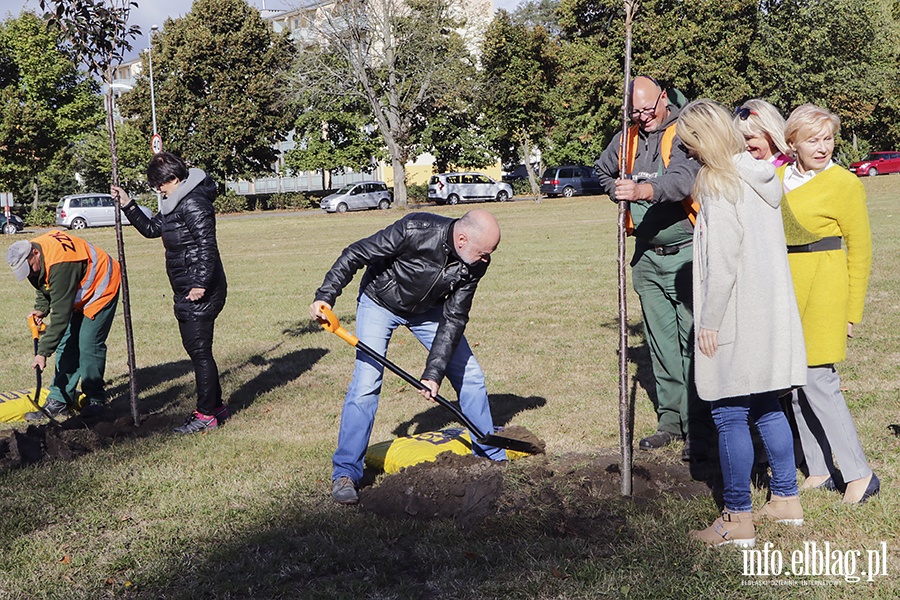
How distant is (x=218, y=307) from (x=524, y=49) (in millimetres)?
42526

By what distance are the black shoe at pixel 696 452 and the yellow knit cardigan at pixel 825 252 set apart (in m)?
1.06

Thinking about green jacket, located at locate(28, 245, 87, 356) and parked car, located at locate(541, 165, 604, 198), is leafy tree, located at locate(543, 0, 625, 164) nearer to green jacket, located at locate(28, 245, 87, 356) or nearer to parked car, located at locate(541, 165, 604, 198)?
parked car, located at locate(541, 165, 604, 198)

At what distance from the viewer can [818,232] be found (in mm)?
4332

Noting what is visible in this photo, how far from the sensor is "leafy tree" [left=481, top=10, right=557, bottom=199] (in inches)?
1831

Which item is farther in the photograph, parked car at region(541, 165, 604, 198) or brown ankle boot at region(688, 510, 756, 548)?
parked car at region(541, 165, 604, 198)

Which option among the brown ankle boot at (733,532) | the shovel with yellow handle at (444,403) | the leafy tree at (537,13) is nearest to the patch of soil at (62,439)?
A: the shovel with yellow handle at (444,403)

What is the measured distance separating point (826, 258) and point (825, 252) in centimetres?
3

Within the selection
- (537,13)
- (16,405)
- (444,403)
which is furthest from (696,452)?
(537,13)

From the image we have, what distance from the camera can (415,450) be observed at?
5.25 metres

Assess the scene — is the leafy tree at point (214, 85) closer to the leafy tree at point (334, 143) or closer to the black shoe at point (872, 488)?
the leafy tree at point (334, 143)

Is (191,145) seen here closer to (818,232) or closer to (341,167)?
(341,167)

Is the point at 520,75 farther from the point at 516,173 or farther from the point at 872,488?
the point at 872,488

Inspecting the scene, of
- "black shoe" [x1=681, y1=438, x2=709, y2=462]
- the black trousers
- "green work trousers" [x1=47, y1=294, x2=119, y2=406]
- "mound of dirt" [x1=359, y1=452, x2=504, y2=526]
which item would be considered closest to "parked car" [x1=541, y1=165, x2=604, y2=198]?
"green work trousers" [x1=47, y1=294, x2=119, y2=406]

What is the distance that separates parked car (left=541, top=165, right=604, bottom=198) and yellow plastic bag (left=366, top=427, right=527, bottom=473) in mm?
38528
